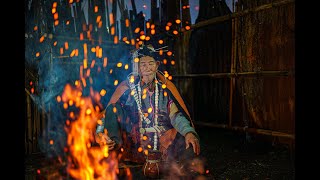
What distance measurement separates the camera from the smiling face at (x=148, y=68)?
5590mm

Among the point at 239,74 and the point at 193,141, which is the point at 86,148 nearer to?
the point at 193,141

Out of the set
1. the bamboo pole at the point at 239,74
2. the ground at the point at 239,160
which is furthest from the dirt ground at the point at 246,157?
the bamboo pole at the point at 239,74

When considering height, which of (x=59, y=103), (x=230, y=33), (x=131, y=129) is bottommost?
(x=131, y=129)

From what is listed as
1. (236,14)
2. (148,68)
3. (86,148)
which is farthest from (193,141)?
(236,14)

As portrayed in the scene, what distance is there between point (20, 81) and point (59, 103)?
4.45 m

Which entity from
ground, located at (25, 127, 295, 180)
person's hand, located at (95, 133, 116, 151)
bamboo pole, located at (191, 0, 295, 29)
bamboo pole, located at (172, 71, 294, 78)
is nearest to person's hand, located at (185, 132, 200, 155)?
ground, located at (25, 127, 295, 180)

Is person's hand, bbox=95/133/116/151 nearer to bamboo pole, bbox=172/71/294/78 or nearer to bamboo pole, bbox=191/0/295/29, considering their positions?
bamboo pole, bbox=172/71/294/78

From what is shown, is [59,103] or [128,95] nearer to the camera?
[128,95]

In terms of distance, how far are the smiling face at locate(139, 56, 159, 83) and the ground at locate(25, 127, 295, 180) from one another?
1.68 metres

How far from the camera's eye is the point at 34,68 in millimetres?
6352

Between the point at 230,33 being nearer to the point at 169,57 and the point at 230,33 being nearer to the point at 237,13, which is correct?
the point at 237,13

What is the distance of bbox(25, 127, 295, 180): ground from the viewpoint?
5246 millimetres

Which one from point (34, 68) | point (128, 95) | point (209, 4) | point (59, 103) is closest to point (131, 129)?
point (128, 95)

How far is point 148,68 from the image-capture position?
221 inches
